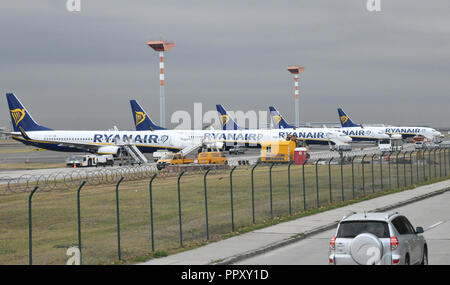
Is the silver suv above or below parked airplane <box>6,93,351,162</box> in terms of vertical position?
below


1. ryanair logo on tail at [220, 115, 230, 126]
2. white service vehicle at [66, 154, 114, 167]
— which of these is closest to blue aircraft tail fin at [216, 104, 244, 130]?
ryanair logo on tail at [220, 115, 230, 126]

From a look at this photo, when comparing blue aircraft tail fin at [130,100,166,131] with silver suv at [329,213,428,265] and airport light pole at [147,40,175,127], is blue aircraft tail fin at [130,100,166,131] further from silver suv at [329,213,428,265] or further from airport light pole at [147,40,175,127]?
silver suv at [329,213,428,265]

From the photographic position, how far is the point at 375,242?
1302 cm

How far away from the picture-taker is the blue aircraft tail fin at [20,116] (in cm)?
9050

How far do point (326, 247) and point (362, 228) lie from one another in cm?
602

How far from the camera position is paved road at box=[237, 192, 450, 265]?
17594 mm

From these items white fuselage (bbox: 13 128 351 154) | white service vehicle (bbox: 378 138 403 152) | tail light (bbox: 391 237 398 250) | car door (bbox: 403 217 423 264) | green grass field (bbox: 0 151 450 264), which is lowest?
green grass field (bbox: 0 151 450 264)

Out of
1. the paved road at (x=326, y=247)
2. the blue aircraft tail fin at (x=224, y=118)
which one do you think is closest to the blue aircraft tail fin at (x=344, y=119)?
the blue aircraft tail fin at (x=224, y=118)

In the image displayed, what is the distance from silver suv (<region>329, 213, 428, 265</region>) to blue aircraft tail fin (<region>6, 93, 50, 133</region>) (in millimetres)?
81995

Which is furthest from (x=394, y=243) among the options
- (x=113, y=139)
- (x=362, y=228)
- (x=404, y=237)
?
(x=113, y=139)

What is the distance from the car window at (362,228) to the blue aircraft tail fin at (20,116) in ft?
269

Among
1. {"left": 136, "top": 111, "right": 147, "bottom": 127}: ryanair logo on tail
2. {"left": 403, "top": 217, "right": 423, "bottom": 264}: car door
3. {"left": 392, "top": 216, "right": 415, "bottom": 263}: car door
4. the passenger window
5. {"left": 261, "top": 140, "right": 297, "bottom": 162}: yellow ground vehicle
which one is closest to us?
{"left": 392, "top": 216, "right": 415, "bottom": 263}: car door

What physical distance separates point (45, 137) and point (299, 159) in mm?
38038
